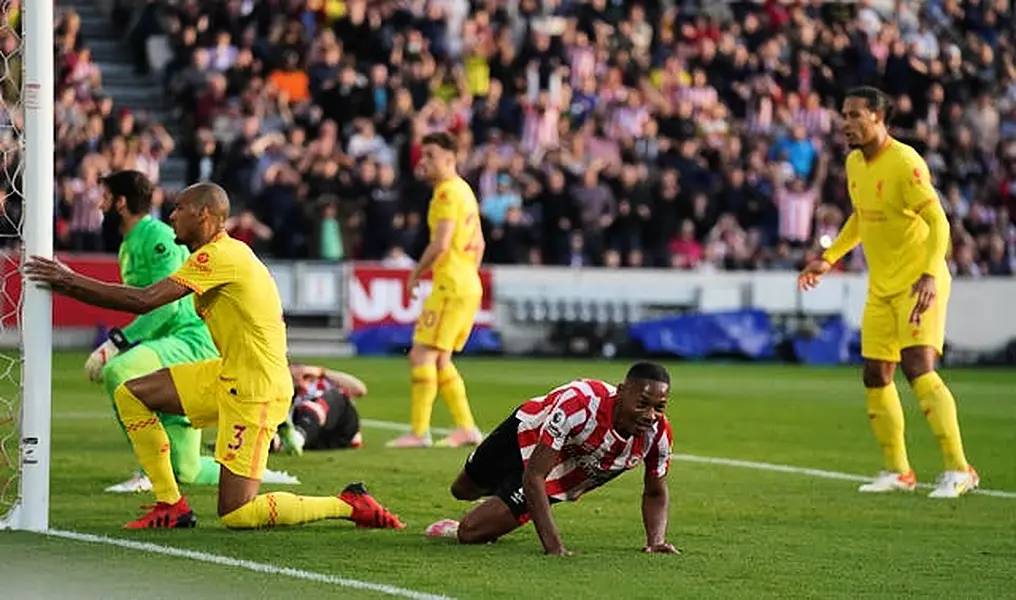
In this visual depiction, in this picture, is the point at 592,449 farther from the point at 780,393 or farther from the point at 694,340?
the point at 694,340

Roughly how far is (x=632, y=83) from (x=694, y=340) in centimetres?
562

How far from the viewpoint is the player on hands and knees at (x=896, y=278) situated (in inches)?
527

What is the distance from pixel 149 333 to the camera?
41.9 ft

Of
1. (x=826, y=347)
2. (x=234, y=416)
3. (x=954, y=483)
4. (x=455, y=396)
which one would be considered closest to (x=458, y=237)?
(x=455, y=396)

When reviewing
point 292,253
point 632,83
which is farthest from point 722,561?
point 632,83

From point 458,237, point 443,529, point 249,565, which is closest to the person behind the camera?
point 249,565

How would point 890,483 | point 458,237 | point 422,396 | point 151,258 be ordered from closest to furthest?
point 151,258 < point 890,483 < point 422,396 < point 458,237

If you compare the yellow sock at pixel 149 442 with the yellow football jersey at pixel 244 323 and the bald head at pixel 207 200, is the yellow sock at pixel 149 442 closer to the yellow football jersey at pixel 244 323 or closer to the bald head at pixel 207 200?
the yellow football jersey at pixel 244 323

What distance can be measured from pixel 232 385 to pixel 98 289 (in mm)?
942

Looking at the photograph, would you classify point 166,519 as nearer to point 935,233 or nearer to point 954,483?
point 954,483

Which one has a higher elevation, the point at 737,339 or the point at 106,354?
the point at 106,354

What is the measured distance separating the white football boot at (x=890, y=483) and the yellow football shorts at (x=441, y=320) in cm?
390

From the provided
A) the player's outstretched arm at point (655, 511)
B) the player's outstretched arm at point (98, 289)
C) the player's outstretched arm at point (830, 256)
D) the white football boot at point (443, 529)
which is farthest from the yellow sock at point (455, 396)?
the player's outstretched arm at point (655, 511)

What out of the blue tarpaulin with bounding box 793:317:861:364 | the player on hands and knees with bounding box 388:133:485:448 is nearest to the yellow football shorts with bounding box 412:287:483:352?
the player on hands and knees with bounding box 388:133:485:448
